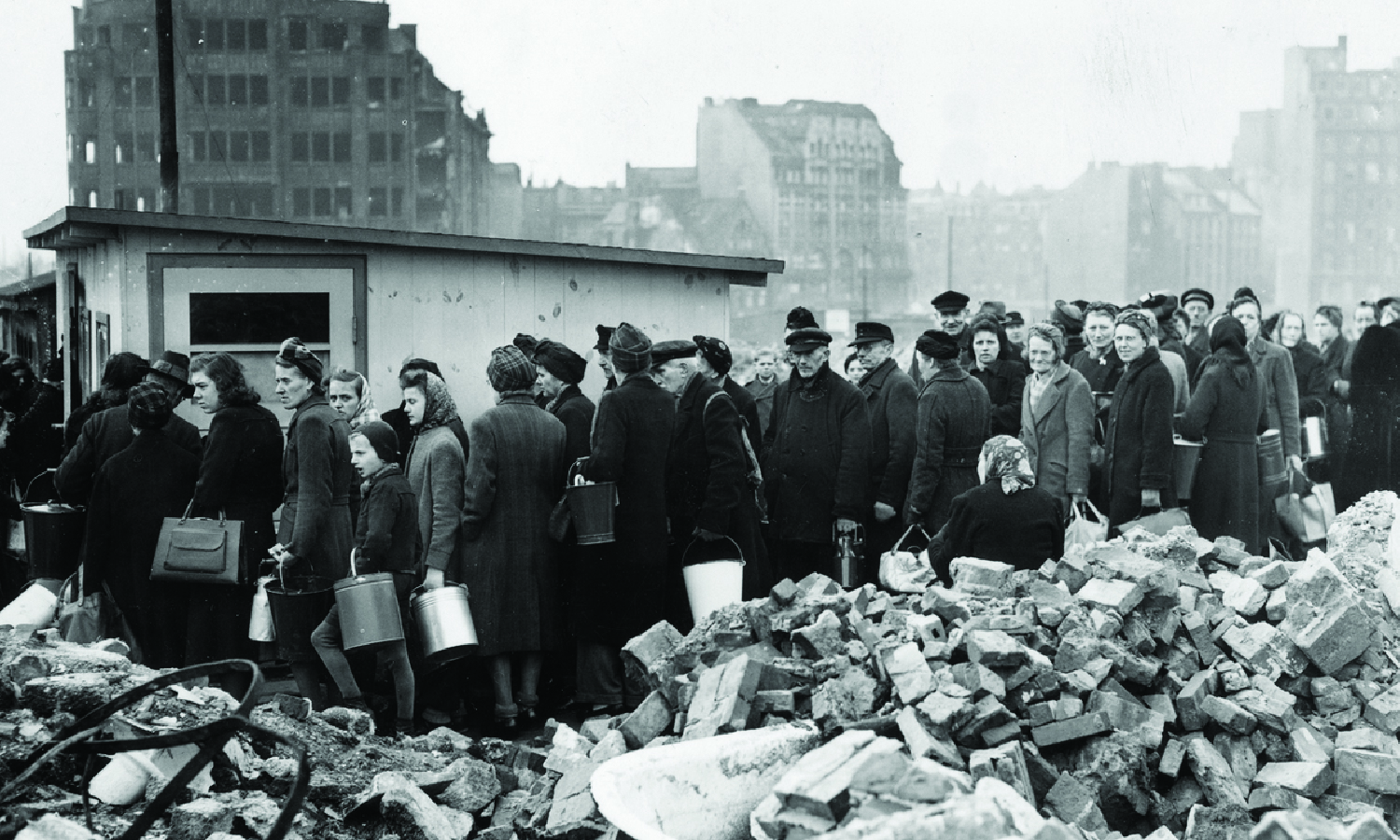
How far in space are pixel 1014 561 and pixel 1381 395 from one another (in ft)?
21.9

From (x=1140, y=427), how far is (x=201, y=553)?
18.1 feet

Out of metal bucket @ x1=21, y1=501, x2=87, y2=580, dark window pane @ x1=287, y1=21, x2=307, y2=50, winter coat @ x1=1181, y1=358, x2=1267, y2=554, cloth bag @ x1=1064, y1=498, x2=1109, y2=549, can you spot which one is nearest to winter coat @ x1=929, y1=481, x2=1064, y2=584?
cloth bag @ x1=1064, y1=498, x2=1109, y2=549

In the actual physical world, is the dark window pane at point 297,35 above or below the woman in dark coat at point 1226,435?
above

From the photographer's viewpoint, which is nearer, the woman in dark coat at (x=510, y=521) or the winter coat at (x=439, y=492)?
the winter coat at (x=439, y=492)

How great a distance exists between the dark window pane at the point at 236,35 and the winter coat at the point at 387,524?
7660 cm

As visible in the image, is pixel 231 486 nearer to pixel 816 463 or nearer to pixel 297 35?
pixel 816 463

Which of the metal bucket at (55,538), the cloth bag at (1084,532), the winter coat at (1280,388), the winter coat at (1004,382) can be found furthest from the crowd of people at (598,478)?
the winter coat at (1280,388)

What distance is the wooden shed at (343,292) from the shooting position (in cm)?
888

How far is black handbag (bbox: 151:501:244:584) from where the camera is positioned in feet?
24.2

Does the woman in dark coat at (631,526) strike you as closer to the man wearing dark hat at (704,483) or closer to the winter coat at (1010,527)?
the man wearing dark hat at (704,483)

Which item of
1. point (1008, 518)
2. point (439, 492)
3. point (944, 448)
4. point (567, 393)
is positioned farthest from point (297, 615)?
point (944, 448)

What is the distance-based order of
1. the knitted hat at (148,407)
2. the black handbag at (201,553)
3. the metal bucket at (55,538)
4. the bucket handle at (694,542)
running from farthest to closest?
the metal bucket at (55,538)
the bucket handle at (694,542)
the knitted hat at (148,407)
the black handbag at (201,553)

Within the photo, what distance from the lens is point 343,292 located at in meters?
9.25

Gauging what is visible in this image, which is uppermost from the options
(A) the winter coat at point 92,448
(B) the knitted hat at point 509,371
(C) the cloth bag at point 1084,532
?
(B) the knitted hat at point 509,371
